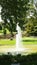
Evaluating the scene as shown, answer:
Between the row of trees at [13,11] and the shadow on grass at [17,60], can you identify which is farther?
the shadow on grass at [17,60]

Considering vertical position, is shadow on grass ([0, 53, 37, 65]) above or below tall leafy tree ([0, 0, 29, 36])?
below

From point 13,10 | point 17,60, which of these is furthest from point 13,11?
point 17,60

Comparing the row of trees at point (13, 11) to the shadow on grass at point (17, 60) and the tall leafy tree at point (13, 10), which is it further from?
the shadow on grass at point (17, 60)

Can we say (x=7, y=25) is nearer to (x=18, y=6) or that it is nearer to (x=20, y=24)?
(x=20, y=24)

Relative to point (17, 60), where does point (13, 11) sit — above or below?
above

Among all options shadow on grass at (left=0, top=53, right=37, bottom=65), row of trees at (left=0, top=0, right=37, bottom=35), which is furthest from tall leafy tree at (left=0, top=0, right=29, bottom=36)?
shadow on grass at (left=0, top=53, right=37, bottom=65)

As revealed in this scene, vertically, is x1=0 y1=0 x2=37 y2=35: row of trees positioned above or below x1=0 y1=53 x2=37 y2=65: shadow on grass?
above

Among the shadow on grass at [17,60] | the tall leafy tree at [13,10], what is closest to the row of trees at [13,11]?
the tall leafy tree at [13,10]

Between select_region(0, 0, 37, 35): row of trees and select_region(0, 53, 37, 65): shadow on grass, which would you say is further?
select_region(0, 53, 37, 65): shadow on grass

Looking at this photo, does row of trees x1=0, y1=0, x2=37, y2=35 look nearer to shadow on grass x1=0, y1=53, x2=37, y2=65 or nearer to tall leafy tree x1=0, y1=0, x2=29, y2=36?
tall leafy tree x1=0, y1=0, x2=29, y2=36

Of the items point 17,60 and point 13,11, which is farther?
point 17,60

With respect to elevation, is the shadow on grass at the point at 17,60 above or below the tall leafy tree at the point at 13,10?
below

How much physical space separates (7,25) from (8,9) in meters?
1.08

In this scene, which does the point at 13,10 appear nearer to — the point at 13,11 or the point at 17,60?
the point at 13,11
